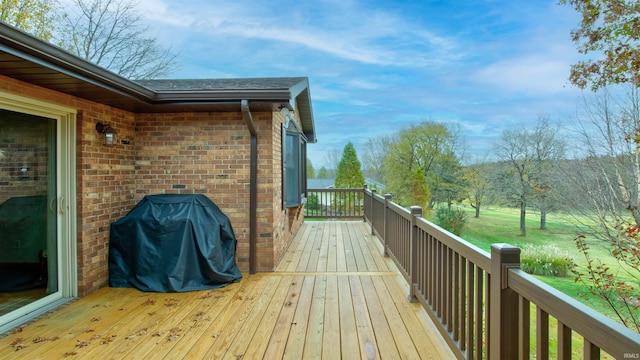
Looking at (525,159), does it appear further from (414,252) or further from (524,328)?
(524,328)

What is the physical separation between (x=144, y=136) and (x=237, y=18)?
11.8 meters

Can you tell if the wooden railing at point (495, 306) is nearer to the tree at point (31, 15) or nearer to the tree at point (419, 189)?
the tree at point (419, 189)

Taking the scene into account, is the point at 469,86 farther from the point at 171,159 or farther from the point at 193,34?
the point at 171,159

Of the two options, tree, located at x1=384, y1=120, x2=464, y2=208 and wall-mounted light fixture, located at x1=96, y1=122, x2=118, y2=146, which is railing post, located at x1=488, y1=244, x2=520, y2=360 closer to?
wall-mounted light fixture, located at x1=96, y1=122, x2=118, y2=146

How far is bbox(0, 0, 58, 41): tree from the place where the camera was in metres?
9.65

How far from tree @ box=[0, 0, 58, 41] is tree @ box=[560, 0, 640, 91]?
13.9 metres

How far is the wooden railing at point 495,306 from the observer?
1.04 metres

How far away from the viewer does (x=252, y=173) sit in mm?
4391

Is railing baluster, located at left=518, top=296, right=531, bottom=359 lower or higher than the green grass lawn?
higher

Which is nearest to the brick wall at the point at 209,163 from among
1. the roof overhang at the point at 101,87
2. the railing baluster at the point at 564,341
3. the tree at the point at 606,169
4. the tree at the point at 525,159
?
the roof overhang at the point at 101,87

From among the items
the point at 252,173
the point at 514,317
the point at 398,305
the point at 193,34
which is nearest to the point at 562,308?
the point at 514,317

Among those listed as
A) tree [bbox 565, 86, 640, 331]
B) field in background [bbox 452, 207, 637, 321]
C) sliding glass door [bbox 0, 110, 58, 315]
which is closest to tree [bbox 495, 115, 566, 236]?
field in background [bbox 452, 207, 637, 321]

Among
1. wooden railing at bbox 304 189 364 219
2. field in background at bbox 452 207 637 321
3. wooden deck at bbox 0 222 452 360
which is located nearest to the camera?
wooden deck at bbox 0 222 452 360

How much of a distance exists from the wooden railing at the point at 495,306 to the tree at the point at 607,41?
538 cm
